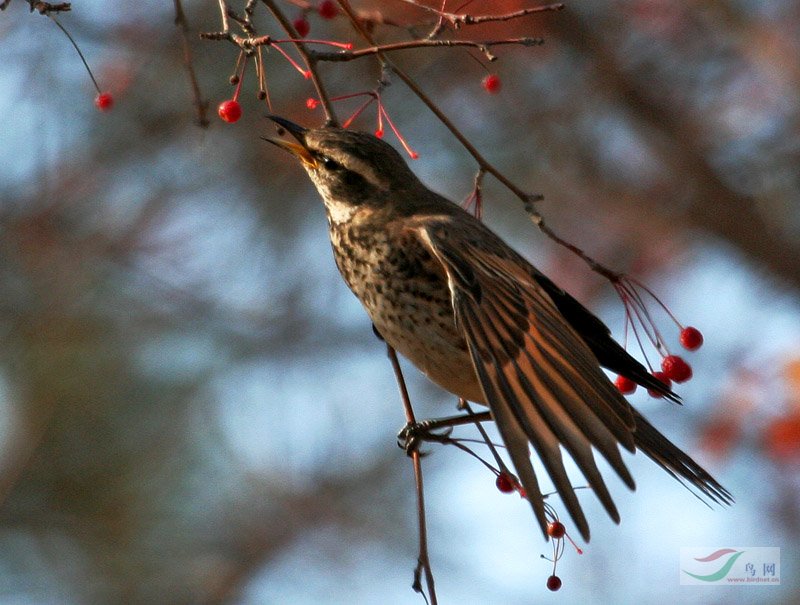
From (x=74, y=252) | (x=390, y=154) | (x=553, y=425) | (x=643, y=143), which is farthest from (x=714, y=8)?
(x=553, y=425)

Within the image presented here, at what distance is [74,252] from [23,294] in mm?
440

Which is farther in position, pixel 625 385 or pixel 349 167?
pixel 349 167

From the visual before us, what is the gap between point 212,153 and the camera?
24.0 feet

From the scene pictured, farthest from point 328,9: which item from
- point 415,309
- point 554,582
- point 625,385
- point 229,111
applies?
point 554,582

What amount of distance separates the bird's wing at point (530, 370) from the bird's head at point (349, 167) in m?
0.37

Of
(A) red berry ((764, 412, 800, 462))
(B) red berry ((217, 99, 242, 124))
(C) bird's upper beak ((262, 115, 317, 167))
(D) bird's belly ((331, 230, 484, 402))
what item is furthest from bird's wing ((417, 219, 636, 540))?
(A) red berry ((764, 412, 800, 462))

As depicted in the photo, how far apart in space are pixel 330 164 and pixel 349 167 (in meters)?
0.07

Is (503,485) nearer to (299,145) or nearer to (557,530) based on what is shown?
(557,530)

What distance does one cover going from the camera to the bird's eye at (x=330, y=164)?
413cm

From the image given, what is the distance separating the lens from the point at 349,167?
13.7 feet

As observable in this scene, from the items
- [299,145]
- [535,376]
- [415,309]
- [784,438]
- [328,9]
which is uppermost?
[784,438]

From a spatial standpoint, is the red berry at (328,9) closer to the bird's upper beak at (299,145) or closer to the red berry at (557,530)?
the bird's upper beak at (299,145)

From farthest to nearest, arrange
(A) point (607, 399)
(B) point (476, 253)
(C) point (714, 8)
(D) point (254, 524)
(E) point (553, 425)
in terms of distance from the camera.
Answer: (D) point (254, 524) → (C) point (714, 8) → (B) point (476, 253) → (A) point (607, 399) → (E) point (553, 425)

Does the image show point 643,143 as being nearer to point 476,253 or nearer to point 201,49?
point 201,49
